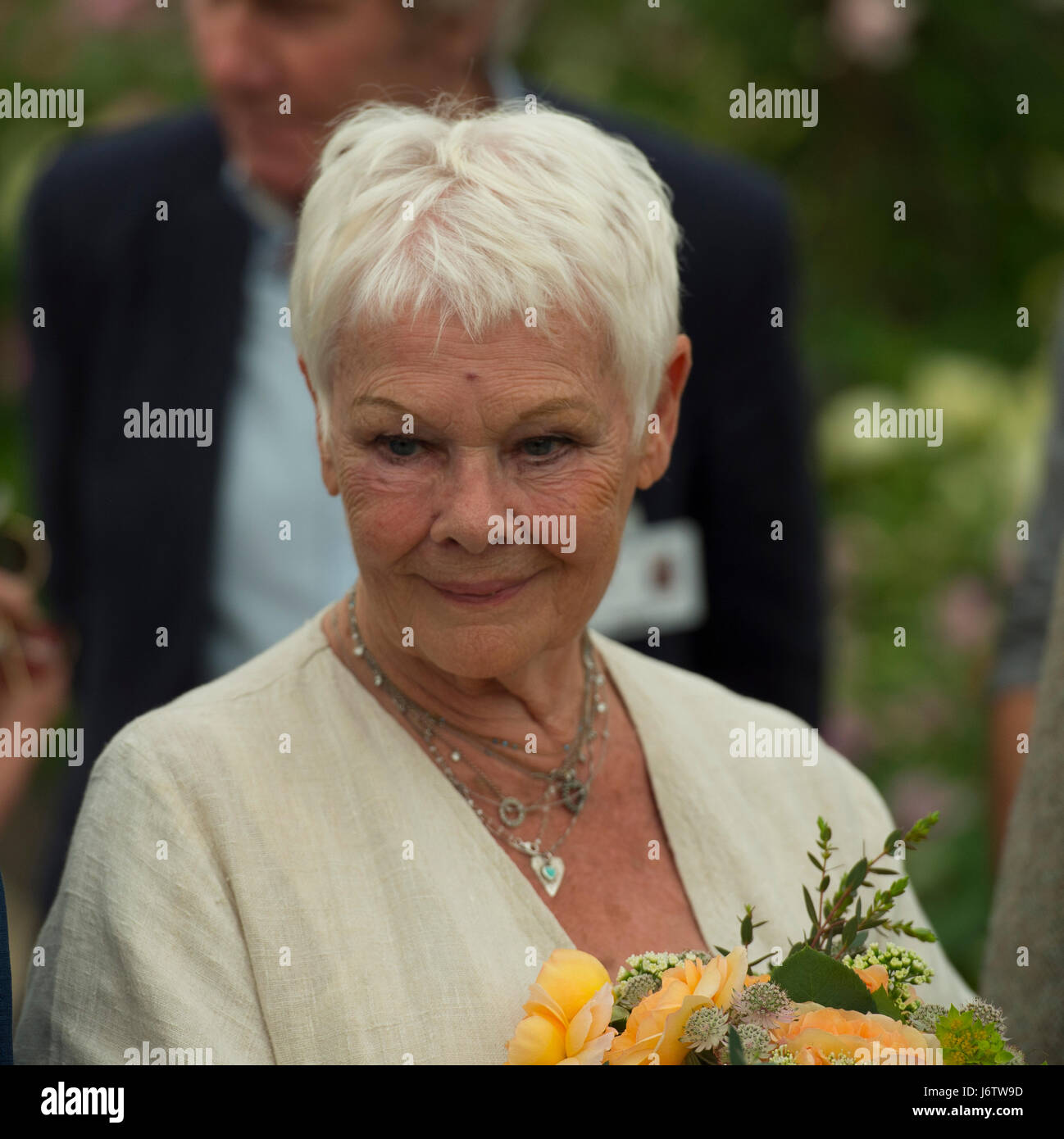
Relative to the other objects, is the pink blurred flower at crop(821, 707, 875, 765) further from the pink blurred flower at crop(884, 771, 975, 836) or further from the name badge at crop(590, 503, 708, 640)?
the name badge at crop(590, 503, 708, 640)

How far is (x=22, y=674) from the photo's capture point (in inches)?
94.5

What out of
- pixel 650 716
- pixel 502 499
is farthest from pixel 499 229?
pixel 650 716

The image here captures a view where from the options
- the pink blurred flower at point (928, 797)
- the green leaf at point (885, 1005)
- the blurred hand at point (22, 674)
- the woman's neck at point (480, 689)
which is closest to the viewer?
the green leaf at point (885, 1005)

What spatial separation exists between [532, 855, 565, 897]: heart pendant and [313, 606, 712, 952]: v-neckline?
0.05 feet

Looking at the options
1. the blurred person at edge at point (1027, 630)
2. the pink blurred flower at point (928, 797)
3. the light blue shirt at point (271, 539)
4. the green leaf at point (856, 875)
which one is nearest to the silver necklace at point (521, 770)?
the green leaf at point (856, 875)

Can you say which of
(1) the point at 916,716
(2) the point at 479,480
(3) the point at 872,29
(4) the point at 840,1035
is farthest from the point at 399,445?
(3) the point at 872,29

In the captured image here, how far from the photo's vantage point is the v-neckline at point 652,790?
1.66m

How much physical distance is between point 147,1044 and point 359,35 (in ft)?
5.59

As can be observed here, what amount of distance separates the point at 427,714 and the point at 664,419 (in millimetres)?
441

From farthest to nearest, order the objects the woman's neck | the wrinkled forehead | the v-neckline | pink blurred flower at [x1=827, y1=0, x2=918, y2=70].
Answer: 1. pink blurred flower at [x1=827, y1=0, x2=918, y2=70]
2. the woman's neck
3. the v-neckline
4. the wrinkled forehead

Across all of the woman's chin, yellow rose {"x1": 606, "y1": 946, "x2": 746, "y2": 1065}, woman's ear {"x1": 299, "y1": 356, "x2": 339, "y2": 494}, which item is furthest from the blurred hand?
yellow rose {"x1": 606, "y1": 946, "x2": 746, "y2": 1065}

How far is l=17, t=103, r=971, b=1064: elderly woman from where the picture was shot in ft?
5.05

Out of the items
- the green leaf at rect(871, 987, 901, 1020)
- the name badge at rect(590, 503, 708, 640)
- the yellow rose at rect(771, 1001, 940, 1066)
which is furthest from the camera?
the name badge at rect(590, 503, 708, 640)

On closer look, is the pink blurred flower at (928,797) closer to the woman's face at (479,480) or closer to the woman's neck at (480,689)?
the woman's neck at (480,689)
